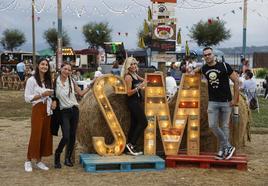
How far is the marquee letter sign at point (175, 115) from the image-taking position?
28.1ft

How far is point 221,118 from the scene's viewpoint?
810cm

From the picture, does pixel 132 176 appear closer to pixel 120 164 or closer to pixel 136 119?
pixel 120 164

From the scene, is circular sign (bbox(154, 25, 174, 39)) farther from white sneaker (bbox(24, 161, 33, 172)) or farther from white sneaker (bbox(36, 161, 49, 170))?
white sneaker (bbox(24, 161, 33, 172))

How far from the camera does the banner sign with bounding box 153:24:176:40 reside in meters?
9.53

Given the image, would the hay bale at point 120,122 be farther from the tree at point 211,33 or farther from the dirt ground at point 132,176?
the tree at point 211,33

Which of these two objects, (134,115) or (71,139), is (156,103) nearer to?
(134,115)

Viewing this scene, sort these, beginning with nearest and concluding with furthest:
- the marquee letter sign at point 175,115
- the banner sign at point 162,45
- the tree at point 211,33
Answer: the marquee letter sign at point 175,115 → the banner sign at point 162,45 → the tree at point 211,33

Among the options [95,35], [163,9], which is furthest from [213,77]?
[95,35]

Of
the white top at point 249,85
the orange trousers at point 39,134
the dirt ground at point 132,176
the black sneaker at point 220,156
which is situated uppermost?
the white top at point 249,85

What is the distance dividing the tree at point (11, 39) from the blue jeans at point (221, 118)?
2387 inches

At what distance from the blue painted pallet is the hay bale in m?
0.64

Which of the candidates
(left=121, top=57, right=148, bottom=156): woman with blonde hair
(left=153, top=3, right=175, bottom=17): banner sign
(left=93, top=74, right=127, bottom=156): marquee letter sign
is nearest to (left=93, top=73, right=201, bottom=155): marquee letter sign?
(left=93, top=74, right=127, bottom=156): marquee letter sign

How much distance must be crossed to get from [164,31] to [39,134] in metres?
3.27

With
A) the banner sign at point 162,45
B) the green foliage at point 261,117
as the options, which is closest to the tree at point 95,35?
the green foliage at point 261,117
